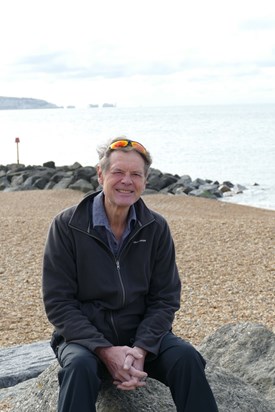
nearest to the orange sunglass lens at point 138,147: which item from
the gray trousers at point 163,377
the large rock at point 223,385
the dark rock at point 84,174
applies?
the gray trousers at point 163,377

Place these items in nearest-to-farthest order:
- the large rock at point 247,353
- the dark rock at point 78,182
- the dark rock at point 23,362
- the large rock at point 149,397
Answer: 1. the large rock at point 149,397
2. the large rock at point 247,353
3. the dark rock at point 23,362
4. the dark rock at point 78,182

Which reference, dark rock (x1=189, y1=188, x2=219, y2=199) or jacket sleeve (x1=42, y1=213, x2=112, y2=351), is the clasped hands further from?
dark rock (x1=189, y1=188, x2=219, y2=199)

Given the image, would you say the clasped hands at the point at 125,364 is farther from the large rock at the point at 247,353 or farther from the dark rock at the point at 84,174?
the dark rock at the point at 84,174

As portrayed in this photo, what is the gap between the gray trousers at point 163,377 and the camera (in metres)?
3.10

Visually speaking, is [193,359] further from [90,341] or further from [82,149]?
[82,149]

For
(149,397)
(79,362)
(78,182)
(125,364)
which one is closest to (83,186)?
(78,182)

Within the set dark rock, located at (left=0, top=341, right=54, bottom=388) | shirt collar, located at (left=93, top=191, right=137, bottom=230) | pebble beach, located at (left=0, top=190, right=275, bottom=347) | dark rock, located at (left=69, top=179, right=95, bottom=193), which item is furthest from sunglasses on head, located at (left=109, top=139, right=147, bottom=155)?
dark rock, located at (left=69, top=179, right=95, bottom=193)

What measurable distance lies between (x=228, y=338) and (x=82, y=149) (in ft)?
173

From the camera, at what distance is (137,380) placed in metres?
3.32

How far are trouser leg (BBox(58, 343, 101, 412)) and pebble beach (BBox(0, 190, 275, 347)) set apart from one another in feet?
10.8

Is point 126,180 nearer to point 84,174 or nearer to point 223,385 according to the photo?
point 223,385

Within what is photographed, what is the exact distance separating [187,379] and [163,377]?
0.23m

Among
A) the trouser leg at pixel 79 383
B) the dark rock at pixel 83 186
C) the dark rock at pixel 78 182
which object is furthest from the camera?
the dark rock at pixel 78 182

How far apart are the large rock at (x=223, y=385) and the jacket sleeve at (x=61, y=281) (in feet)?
1.12
